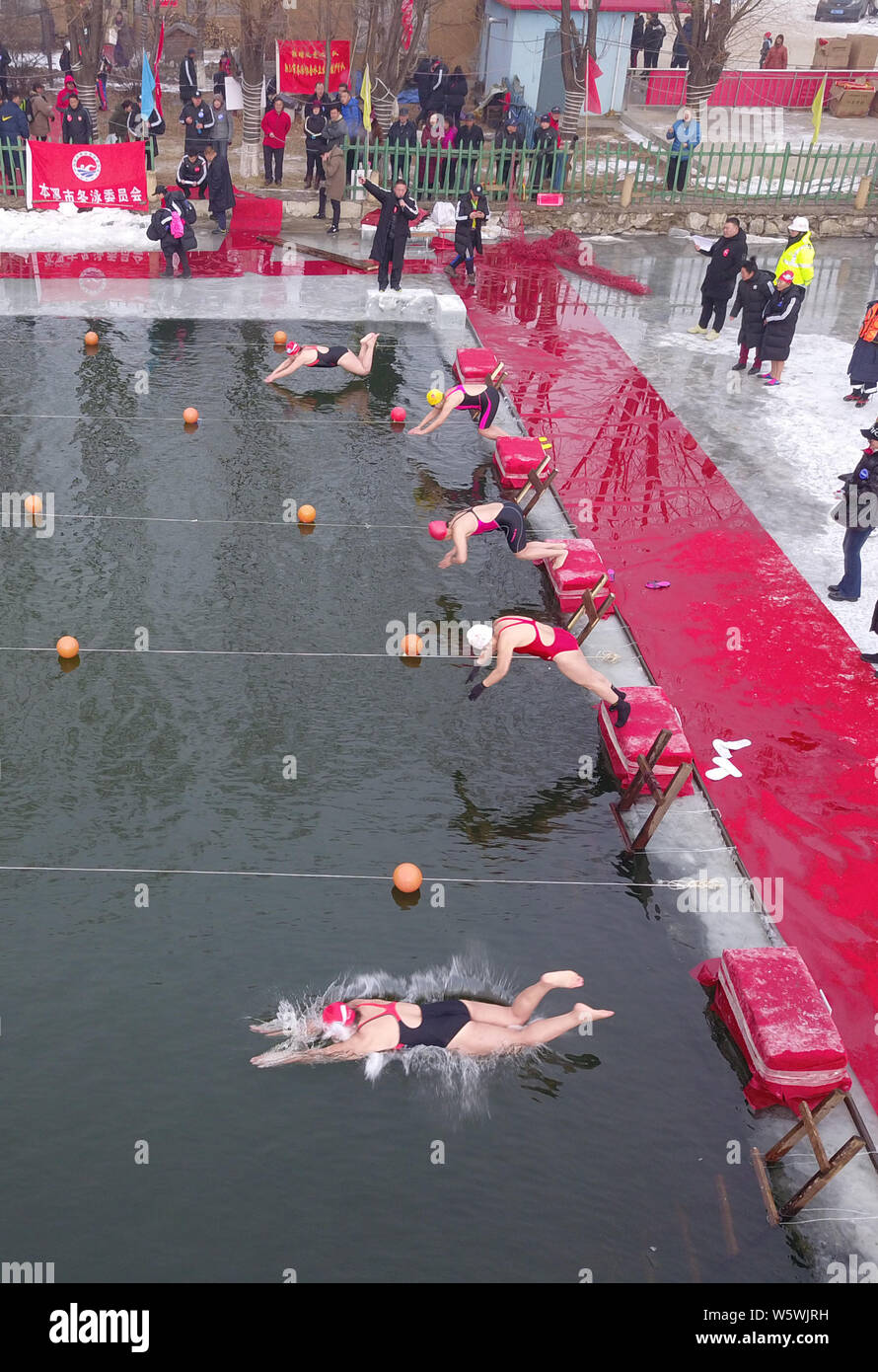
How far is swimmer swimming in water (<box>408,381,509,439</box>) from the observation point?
14.9 meters

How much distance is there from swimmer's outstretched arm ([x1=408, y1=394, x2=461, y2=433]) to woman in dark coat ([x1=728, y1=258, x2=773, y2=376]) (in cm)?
530

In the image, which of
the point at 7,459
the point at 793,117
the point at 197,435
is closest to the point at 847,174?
the point at 793,117

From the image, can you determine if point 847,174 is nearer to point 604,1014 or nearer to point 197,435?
point 197,435

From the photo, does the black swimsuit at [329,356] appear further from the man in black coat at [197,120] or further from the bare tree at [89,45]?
the bare tree at [89,45]

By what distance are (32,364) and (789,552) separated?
11.0 meters

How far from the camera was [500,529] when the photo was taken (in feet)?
40.4

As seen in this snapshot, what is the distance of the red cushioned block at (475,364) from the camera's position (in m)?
16.6

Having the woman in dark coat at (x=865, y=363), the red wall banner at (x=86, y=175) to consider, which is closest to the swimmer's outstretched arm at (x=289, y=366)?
the woman in dark coat at (x=865, y=363)

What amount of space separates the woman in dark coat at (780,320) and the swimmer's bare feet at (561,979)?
12479 mm

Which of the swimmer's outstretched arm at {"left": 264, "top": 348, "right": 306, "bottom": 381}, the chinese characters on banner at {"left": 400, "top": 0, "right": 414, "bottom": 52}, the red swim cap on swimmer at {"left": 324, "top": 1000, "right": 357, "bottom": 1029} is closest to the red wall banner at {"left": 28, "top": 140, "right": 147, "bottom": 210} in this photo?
the swimmer's outstretched arm at {"left": 264, "top": 348, "right": 306, "bottom": 381}

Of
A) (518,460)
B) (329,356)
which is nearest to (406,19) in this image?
(329,356)

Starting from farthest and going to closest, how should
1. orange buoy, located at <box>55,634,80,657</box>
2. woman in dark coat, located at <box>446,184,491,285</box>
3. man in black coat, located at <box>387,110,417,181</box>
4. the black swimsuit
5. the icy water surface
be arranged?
1. man in black coat, located at <box>387,110,417,181</box>
2. woman in dark coat, located at <box>446,184,491,285</box>
3. the black swimsuit
4. orange buoy, located at <box>55,634,80,657</box>
5. the icy water surface

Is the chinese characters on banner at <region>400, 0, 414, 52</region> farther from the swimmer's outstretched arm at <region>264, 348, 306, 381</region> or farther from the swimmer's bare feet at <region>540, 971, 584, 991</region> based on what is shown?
the swimmer's bare feet at <region>540, 971, 584, 991</region>

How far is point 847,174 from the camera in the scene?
27609 mm
